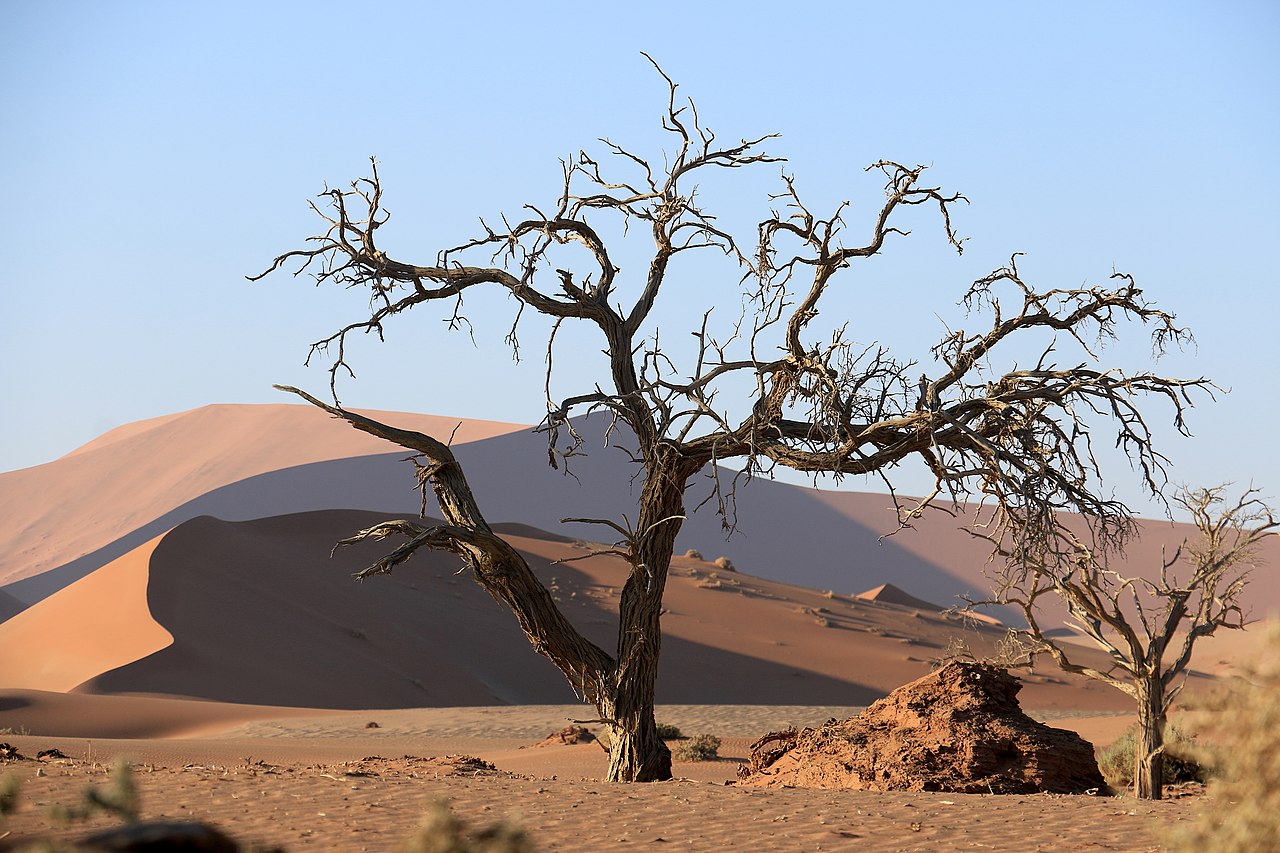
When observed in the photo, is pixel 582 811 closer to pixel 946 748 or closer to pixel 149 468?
pixel 946 748

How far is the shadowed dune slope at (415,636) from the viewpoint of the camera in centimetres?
3584

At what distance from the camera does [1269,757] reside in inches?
226

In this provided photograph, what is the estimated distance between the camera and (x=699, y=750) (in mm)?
20672

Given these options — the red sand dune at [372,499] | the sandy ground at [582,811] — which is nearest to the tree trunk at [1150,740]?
the sandy ground at [582,811]

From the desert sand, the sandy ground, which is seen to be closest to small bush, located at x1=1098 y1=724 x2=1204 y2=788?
the desert sand

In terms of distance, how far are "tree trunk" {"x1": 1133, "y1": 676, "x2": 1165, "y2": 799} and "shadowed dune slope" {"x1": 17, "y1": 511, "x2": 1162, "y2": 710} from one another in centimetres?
1538

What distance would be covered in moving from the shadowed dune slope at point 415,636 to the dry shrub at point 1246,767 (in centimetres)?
2600

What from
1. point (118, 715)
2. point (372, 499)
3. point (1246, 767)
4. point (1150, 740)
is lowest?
point (118, 715)

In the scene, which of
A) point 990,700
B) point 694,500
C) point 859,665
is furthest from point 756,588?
point 694,500

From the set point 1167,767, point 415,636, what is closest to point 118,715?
point 415,636

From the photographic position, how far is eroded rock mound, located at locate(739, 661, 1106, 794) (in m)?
12.2

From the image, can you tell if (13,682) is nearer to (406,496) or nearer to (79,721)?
(79,721)

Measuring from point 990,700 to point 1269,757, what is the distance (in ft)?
24.2

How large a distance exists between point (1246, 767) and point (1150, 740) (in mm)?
10945
